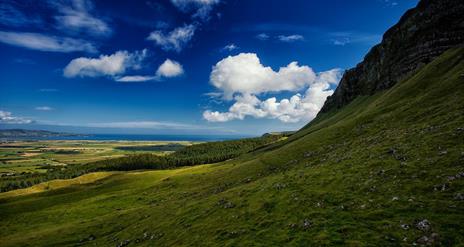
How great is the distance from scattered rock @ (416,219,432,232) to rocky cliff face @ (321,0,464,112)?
95.5m

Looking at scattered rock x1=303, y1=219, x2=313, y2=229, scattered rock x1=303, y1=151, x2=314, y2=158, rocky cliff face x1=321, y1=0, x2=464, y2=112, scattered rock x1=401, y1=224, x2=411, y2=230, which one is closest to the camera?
scattered rock x1=401, y1=224, x2=411, y2=230

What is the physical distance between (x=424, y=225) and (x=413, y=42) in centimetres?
11361

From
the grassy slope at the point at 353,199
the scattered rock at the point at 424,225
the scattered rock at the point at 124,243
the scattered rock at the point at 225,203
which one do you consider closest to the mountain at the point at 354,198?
the scattered rock at the point at 424,225

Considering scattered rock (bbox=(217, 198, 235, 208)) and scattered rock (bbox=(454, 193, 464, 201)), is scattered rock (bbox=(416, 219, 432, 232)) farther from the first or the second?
scattered rock (bbox=(217, 198, 235, 208))

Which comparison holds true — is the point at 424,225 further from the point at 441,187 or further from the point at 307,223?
the point at 307,223

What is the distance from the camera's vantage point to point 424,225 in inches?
728

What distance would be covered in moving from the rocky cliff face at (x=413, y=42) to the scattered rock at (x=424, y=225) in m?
95.5

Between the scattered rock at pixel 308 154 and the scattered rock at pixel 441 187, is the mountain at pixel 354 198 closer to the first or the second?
the scattered rock at pixel 441 187

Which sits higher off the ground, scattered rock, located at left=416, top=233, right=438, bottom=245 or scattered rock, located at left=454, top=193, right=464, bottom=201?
scattered rock, located at left=454, top=193, right=464, bottom=201

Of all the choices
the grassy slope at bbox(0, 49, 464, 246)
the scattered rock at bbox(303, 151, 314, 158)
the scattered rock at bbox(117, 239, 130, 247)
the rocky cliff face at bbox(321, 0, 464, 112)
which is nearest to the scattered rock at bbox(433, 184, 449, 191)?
the grassy slope at bbox(0, 49, 464, 246)

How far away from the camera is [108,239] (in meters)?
44.4

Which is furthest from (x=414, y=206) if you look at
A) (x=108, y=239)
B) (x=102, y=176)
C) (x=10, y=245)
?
(x=102, y=176)

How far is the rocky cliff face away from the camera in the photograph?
9150 cm

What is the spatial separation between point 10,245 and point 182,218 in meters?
40.7
